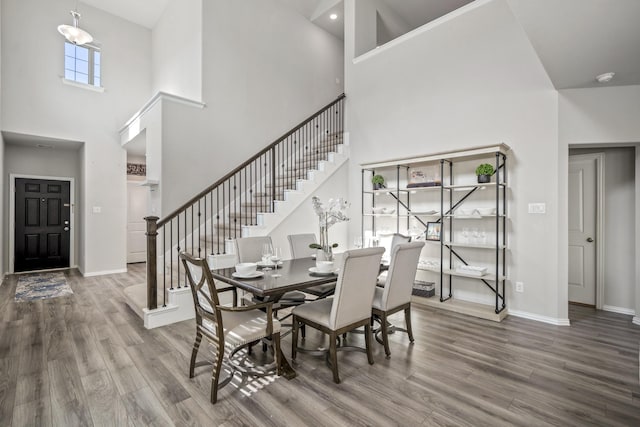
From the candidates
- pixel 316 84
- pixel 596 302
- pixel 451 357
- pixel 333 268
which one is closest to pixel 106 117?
pixel 316 84

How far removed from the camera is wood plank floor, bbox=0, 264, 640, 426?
78.3 inches

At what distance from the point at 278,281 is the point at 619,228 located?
4.29 meters

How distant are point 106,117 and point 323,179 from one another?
481cm

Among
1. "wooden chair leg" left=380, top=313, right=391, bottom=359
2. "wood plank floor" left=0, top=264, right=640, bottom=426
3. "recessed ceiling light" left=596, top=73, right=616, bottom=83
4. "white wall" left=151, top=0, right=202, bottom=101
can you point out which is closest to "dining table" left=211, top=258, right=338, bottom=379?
"wood plank floor" left=0, top=264, right=640, bottom=426

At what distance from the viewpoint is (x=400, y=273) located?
110 inches

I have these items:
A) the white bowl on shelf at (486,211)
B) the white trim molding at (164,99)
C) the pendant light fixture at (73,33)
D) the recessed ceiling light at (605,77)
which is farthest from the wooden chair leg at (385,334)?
the pendant light fixture at (73,33)

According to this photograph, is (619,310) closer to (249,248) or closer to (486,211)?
(486,211)

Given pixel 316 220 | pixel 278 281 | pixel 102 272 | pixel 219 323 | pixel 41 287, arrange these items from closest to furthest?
1. pixel 219 323
2. pixel 278 281
3. pixel 316 220
4. pixel 41 287
5. pixel 102 272

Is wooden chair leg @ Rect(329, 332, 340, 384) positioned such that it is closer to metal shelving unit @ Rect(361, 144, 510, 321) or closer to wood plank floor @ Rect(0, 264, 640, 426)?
wood plank floor @ Rect(0, 264, 640, 426)

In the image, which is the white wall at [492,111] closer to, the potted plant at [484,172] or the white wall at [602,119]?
the white wall at [602,119]

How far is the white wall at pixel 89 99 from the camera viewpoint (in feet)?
18.4

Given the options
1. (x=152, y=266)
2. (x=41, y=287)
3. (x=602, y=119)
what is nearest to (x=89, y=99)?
(x=41, y=287)

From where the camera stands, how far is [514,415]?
78.4 inches

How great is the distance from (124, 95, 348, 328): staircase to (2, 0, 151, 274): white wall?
2.34m
